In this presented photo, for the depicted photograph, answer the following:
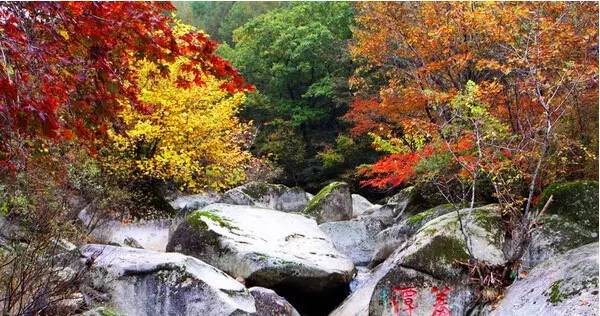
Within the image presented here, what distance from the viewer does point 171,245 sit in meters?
9.23

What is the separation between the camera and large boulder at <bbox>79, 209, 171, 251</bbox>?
11.4 m

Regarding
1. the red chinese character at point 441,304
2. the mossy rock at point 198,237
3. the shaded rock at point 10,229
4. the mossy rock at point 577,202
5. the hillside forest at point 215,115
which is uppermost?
the hillside forest at point 215,115

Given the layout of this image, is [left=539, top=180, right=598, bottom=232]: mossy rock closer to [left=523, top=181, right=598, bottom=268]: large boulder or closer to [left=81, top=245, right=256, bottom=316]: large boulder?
[left=523, top=181, right=598, bottom=268]: large boulder

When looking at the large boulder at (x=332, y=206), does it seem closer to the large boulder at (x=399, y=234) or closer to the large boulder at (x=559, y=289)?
the large boulder at (x=399, y=234)

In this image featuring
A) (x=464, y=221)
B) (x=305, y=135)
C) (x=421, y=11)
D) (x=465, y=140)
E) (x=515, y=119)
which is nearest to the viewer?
(x=464, y=221)

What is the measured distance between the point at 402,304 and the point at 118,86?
4359 mm

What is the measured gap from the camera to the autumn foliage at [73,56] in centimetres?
359

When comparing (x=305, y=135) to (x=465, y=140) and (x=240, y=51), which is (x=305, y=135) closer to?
(x=240, y=51)

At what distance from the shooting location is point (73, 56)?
436 centimetres

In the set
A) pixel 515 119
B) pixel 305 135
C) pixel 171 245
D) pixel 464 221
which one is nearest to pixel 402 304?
pixel 464 221

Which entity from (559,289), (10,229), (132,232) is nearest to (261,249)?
(10,229)

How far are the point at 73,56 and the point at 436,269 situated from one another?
15.9ft

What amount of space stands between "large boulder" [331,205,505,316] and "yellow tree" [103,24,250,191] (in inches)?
321

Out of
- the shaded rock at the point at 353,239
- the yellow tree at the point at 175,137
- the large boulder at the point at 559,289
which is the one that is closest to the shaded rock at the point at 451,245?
the large boulder at the point at 559,289
